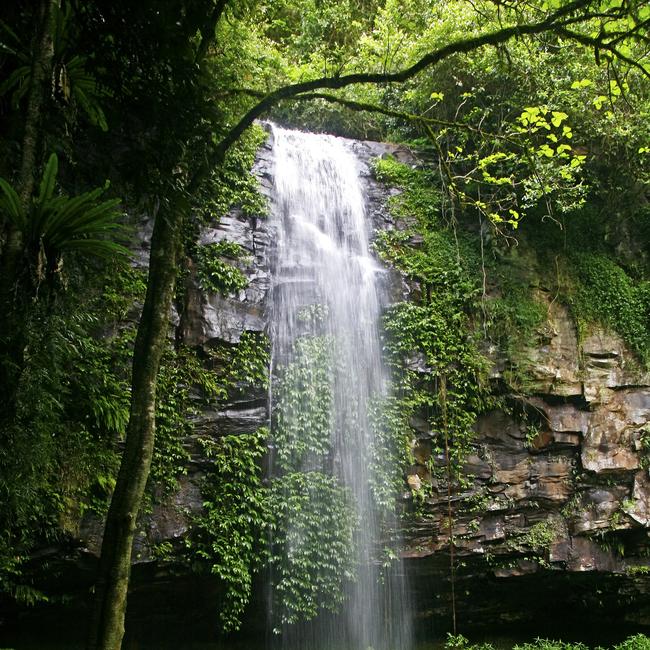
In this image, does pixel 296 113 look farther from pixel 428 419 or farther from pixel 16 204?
pixel 16 204

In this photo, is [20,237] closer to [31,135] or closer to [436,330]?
[31,135]

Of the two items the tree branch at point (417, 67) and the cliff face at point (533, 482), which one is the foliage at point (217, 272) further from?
the tree branch at point (417, 67)

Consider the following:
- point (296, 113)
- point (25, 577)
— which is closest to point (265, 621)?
point (25, 577)

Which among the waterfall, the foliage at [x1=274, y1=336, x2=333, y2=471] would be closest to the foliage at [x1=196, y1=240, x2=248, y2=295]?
the waterfall

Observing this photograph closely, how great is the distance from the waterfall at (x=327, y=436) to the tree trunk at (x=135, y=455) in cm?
315

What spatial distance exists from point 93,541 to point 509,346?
5.42m

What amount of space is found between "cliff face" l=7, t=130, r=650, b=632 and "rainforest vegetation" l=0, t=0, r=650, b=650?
22 cm

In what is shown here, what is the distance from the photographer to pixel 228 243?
7.66 m

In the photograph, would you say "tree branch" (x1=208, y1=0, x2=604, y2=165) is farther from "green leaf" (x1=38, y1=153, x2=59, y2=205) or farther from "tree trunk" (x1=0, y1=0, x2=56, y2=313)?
"green leaf" (x1=38, y1=153, x2=59, y2=205)

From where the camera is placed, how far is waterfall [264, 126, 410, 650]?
6.75 metres

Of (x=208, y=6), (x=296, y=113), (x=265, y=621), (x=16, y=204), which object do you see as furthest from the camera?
(x=296, y=113)

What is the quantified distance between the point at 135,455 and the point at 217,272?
380 cm

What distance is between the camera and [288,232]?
8.33 meters

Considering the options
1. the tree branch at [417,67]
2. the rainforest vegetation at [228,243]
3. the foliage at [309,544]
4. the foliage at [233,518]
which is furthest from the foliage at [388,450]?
the tree branch at [417,67]
